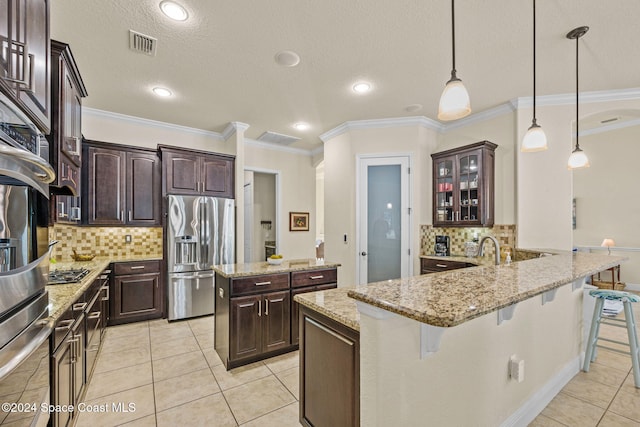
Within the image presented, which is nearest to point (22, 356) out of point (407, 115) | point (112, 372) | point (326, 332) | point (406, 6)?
point (326, 332)

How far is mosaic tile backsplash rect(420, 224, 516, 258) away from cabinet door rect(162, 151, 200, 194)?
11.5 ft

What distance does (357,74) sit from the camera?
3.12 m

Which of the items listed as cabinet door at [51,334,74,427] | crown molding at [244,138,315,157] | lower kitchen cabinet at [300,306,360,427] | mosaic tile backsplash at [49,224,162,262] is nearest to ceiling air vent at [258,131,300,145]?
crown molding at [244,138,315,157]

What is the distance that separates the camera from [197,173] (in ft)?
13.9

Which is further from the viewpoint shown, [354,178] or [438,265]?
[354,178]

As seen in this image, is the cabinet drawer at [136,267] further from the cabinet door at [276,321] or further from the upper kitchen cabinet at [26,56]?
the upper kitchen cabinet at [26,56]

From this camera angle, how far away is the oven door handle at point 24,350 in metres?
0.91

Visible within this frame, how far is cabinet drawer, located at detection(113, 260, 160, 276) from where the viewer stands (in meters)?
3.71

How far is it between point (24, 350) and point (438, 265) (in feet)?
13.5

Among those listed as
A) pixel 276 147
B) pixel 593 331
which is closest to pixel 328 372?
pixel 593 331

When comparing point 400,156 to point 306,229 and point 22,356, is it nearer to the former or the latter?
point 306,229

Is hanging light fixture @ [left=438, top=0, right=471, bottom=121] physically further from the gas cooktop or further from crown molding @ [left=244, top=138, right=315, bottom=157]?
crown molding @ [left=244, top=138, right=315, bottom=157]

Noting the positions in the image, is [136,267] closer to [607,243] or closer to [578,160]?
[578,160]

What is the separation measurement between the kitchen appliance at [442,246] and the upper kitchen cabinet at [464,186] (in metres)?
0.23
